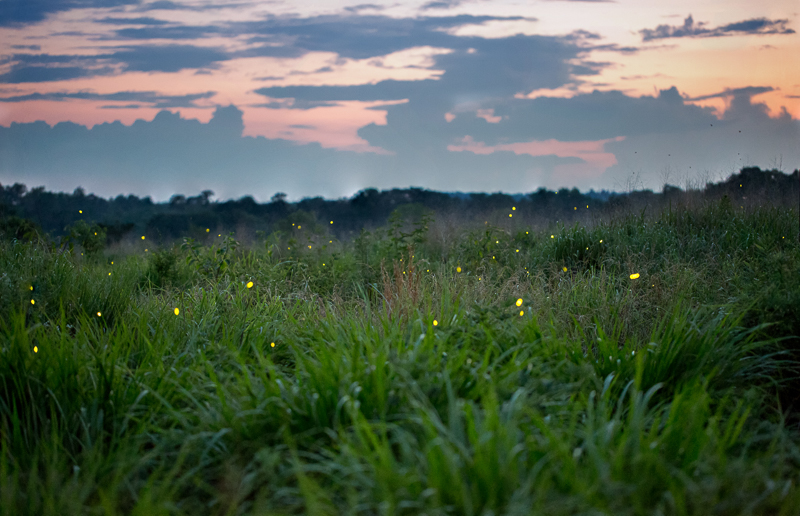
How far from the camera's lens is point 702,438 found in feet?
8.18

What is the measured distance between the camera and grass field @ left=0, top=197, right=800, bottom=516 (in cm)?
211

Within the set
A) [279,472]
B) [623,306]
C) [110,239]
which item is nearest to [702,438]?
[279,472]

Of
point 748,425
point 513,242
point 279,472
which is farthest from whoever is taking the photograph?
point 513,242

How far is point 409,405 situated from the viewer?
2.61 meters

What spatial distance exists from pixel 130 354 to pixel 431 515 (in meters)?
2.75

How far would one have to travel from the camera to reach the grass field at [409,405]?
211cm

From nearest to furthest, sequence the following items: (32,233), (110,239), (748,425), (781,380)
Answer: (748,425)
(781,380)
(32,233)
(110,239)

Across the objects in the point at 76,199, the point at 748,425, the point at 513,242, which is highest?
the point at 76,199

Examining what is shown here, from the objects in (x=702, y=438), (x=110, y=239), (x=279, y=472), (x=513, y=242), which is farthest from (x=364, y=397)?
(x=110, y=239)

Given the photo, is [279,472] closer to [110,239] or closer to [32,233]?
[32,233]

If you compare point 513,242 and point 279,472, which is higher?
point 513,242

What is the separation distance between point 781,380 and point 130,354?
4.34 meters

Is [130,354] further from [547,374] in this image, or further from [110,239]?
[110,239]

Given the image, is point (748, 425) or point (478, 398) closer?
point (478, 398)
